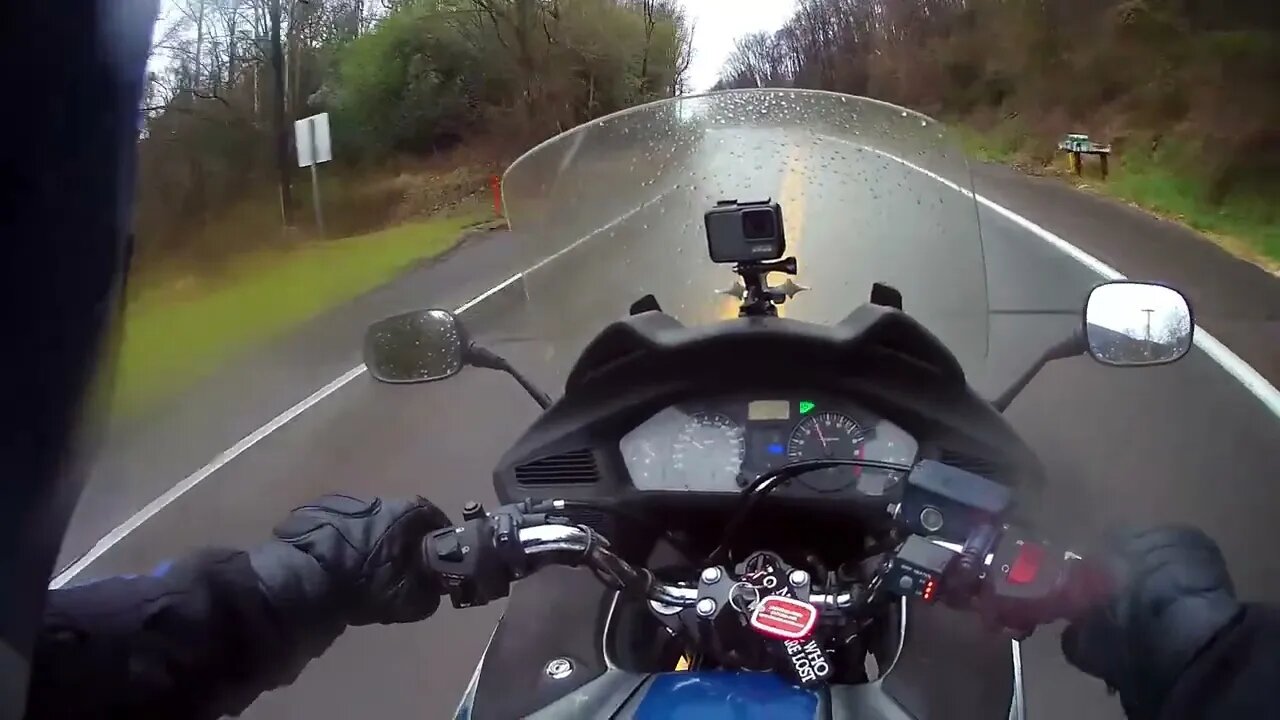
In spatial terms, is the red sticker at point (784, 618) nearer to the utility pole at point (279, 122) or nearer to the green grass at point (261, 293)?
the utility pole at point (279, 122)

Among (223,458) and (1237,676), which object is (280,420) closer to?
(223,458)

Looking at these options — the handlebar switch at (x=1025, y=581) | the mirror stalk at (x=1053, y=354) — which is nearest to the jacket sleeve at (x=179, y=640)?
the handlebar switch at (x=1025, y=581)

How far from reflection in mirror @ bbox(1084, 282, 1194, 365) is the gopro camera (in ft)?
2.04

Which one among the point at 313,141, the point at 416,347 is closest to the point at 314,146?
the point at 313,141

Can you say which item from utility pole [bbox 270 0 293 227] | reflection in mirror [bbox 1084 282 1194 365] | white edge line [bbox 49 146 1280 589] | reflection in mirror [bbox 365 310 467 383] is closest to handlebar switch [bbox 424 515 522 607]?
reflection in mirror [bbox 365 310 467 383]

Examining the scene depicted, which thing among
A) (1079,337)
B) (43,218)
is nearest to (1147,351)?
(1079,337)

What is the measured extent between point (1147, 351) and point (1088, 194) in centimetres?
1683

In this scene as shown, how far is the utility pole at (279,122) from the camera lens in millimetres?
7765

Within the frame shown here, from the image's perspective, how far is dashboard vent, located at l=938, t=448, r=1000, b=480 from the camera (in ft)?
6.15

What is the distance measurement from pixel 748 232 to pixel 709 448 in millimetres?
386

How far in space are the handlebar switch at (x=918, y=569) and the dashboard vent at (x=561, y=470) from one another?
0.65m

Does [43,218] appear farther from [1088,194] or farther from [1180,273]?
[1088,194]

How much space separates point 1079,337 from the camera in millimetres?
2221

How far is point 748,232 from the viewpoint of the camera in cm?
203
